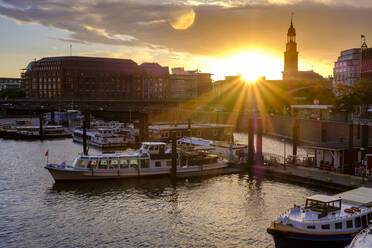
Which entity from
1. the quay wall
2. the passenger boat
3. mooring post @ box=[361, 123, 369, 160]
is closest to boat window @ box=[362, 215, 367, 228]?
mooring post @ box=[361, 123, 369, 160]

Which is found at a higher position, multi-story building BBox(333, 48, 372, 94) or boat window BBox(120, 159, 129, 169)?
multi-story building BBox(333, 48, 372, 94)

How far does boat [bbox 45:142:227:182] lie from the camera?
4644cm

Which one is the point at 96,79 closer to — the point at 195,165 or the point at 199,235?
the point at 195,165

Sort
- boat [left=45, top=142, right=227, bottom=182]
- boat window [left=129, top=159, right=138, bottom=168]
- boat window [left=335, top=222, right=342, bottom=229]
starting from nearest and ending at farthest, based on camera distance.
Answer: boat window [left=335, top=222, right=342, bottom=229] → boat [left=45, top=142, right=227, bottom=182] → boat window [left=129, top=159, right=138, bottom=168]

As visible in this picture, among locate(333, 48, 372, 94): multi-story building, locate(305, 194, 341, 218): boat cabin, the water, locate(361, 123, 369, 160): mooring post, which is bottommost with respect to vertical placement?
the water

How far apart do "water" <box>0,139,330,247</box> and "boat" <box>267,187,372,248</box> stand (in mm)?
2911

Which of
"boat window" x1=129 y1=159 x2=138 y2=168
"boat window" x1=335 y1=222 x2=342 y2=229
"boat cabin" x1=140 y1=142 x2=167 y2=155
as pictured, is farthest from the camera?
"boat cabin" x1=140 y1=142 x2=167 y2=155

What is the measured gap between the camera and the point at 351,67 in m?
152

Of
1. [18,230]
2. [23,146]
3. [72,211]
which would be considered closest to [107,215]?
[72,211]

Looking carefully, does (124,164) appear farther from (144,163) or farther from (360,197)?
(360,197)

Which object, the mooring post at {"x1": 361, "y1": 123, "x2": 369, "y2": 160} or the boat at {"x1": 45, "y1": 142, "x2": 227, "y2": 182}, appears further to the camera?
the boat at {"x1": 45, "y1": 142, "x2": 227, "y2": 182}

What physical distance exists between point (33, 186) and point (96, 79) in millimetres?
158484

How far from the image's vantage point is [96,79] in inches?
7790

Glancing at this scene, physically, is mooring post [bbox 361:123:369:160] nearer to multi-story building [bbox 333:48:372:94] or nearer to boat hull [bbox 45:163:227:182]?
boat hull [bbox 45:163:227:182]
